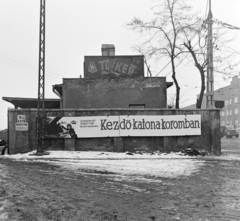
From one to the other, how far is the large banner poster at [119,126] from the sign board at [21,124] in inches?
41.8

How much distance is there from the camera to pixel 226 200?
19.8 feet

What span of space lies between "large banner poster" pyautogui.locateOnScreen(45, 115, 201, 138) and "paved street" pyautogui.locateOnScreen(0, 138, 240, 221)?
6414 mm

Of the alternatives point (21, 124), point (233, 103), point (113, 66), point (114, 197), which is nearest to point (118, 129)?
point (21, 124)

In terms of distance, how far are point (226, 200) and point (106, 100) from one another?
13.8 m

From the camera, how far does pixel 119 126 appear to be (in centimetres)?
1584

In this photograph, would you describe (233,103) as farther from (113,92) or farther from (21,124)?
(21,124)

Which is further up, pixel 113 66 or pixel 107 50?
pixel 107 50

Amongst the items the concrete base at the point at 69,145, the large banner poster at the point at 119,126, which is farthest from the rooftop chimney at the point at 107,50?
the concrete base at the point at 69,145

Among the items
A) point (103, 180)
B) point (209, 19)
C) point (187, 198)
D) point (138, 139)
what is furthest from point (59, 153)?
point (209, 19)

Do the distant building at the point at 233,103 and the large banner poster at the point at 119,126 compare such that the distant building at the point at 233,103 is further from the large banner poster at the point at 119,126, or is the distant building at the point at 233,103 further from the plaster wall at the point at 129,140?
the large banner poster at the point at 119,126

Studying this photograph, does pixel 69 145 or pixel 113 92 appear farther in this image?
pixel 113 92

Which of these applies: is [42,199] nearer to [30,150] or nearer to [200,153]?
[30,150]

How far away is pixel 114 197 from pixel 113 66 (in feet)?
53.0

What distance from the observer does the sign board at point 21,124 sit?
15396 mm
